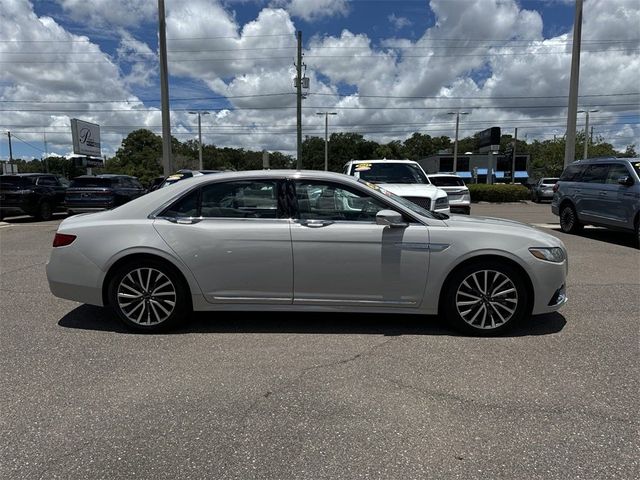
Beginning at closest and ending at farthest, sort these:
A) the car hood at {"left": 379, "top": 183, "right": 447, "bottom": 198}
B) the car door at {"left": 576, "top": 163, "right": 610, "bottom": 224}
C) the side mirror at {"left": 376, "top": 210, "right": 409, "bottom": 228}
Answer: the side mirror at {"left": 376, "top": 210, "right": 409, "bottom": 228}
the car hood at {"left": 379, "top": 183, "right": 447, "bottom": 198}
the car door at {"left": 576, "top": 163, "right": 610, "bottom": 224}

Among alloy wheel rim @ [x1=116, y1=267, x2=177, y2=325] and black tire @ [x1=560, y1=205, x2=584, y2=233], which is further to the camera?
black tire @ [x1=560, y1=205, x2=584, y2=233]

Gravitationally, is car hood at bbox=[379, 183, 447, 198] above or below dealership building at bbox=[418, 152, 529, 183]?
below

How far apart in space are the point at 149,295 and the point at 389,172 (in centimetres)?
731

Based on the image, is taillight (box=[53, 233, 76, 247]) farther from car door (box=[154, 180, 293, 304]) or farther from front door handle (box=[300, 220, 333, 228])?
front door handle (box=[300, 220, 333, 228])

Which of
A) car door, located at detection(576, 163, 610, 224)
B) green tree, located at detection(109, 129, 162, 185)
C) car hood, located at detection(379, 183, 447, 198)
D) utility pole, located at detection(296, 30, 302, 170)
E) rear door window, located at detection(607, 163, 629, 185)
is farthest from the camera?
green tree, located at detection(109, 129, 162, 185)

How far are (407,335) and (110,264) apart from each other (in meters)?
2.89

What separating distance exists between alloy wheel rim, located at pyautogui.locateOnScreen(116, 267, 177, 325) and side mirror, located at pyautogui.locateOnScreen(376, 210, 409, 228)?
2.04m

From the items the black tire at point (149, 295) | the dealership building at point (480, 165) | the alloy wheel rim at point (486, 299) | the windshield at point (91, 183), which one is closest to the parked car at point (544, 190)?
the windshield at point (91, 183)

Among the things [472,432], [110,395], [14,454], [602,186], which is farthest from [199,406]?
[602,186]

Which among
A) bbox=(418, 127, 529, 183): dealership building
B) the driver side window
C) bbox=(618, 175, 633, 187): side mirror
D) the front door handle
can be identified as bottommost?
the front door handle

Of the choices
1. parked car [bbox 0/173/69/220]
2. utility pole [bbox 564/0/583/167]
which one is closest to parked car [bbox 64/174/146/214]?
parked car [bbox 0/173/69/220]

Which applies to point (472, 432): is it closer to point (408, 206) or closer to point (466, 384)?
Result: point (466, 384)

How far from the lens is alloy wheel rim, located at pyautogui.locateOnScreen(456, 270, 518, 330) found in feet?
14.6

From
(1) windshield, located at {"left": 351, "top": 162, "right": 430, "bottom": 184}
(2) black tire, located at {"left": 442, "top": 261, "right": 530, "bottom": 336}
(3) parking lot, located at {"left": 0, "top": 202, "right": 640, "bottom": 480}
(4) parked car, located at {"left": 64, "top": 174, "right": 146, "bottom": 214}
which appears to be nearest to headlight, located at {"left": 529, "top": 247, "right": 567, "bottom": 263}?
(2) black tire, located at {"left": 442, "top": 261, "right": 530, "bottom": 336}
